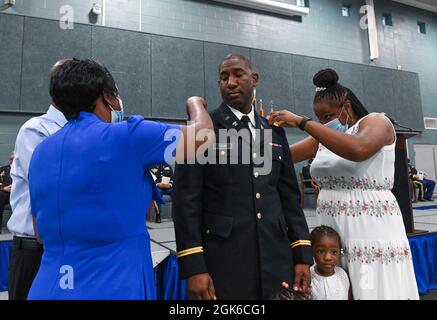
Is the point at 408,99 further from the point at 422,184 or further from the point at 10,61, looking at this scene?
the point at 10,61

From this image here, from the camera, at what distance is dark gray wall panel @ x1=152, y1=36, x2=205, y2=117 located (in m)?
5.78

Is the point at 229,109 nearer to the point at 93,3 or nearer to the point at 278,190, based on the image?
the point at 278,190

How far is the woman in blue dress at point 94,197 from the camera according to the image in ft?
2.20

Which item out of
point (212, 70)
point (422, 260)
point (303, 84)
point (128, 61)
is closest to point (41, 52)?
point (128, 61)

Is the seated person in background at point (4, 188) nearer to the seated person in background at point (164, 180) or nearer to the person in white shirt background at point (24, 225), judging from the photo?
the seated person in background at point (164, 180)

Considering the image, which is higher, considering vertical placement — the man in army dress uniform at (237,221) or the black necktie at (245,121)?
the black necktie at (245,121)

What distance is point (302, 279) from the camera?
3.27ft

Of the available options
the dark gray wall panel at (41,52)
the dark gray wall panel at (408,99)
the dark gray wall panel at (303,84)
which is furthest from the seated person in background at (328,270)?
the dark gray wall panel at (408,99)

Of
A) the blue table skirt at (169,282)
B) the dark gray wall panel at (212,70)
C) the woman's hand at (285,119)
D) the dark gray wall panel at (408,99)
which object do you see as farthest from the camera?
the dark gray wall panel at (408,99)

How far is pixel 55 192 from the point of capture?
0.68m

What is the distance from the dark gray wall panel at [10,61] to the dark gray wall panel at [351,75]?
621 cm

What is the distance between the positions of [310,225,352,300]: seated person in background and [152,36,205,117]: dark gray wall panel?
16.0 feet

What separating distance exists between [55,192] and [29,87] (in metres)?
5.04

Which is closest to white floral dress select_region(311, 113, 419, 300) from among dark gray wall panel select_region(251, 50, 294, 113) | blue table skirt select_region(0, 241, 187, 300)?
blue table skirt select_region(0, 241, 187, 300)
